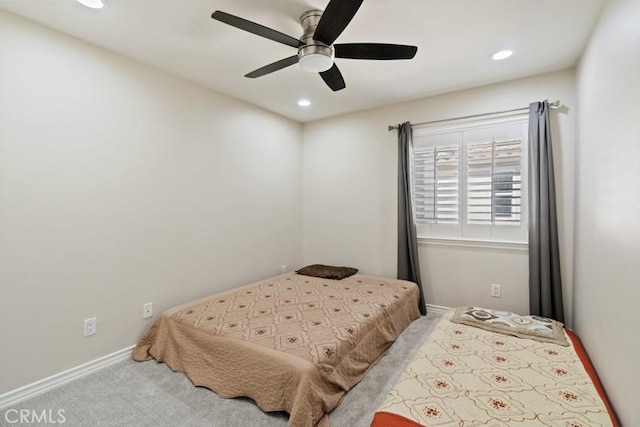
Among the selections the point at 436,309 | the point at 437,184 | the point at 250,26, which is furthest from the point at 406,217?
the point at 250,26

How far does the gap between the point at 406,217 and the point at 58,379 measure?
3354mm

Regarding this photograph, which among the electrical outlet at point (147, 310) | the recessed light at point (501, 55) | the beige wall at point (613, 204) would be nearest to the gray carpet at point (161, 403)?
the electrical outlet at point (147, 310)

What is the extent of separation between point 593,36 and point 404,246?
7.66 feet

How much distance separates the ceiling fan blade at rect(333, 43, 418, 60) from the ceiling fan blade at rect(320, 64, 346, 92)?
0.17 metres

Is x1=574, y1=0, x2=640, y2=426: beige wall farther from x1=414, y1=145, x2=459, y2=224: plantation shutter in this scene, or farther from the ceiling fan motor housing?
the ceiling fan motor housing

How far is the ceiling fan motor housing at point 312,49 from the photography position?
188 centimetres

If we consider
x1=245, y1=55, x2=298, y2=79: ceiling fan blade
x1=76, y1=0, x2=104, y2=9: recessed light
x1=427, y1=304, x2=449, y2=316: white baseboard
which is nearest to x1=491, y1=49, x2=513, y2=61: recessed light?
x1=245, y1=55, x2=298, y2=79: ceiling fan blade

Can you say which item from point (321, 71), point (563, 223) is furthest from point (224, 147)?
point (563, 223)

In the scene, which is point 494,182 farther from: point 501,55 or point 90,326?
point 90,326

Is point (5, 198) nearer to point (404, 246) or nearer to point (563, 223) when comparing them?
point (404, 246)

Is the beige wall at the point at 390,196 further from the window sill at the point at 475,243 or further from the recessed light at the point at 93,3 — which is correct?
the recessed light at the point at 93,3

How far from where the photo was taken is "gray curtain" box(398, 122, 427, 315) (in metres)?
3.45

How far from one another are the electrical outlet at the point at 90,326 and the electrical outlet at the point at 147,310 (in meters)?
0.35

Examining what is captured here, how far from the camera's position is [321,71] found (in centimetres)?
211
